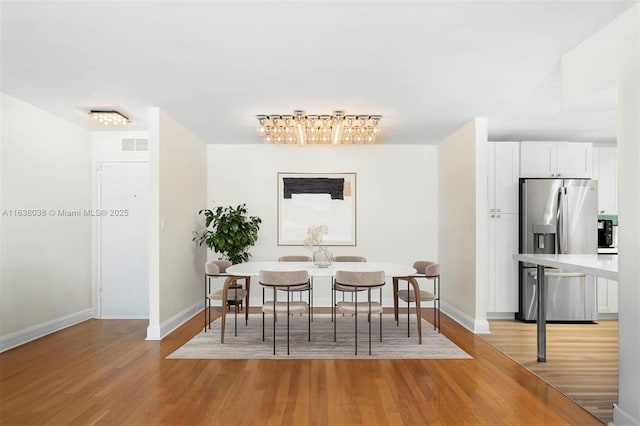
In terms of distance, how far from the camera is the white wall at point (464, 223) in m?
4.87

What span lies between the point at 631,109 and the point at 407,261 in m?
4.32

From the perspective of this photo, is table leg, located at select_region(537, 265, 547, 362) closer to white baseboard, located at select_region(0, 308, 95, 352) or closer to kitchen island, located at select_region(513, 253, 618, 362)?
kitchen island, located at select_region(513, 253, 618, 362)

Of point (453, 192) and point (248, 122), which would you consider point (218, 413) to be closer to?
point (248, 122)

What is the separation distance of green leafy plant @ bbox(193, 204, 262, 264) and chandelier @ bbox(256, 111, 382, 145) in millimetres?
1393

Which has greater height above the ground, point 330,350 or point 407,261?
point 407,261

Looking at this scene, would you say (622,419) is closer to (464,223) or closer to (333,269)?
(333,269)

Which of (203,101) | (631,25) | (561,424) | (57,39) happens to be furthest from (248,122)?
(561,424)

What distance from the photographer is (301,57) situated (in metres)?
3.12

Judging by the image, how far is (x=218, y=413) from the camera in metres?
2.72

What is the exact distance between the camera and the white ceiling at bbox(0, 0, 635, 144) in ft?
8.07

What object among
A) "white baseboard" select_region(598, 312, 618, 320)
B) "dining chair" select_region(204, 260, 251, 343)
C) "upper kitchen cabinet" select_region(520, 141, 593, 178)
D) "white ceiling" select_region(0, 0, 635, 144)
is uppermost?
"white ceiling" select_region(0, 0, 635, 144)

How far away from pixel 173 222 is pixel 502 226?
444cm

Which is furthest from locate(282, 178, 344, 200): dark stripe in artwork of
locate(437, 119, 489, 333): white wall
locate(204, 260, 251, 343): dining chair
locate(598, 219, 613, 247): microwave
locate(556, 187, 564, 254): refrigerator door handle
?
locate(598, 219, 613, 247): microwave

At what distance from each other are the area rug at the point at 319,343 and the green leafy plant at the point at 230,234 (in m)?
1.07
